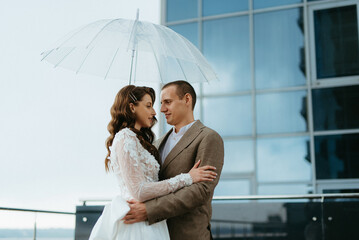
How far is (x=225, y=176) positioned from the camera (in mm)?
8047

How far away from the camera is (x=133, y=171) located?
99.4 inches

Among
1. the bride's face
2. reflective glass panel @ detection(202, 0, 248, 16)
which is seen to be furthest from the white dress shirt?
reflective glass panel @ detection(202, 0, 248, 16)

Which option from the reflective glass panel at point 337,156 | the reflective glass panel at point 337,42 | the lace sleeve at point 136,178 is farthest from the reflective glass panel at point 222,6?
the lace sleeve at point 136,178

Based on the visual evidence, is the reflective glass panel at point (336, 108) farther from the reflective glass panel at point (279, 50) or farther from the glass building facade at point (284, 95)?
the reflective glass panel at point (279, 50)

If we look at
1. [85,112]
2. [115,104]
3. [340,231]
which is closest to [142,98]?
[115,104]

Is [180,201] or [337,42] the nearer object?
[180,201]

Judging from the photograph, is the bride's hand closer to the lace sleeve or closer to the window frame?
the lace sleeve

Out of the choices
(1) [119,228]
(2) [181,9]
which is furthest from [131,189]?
(2) [181,9]

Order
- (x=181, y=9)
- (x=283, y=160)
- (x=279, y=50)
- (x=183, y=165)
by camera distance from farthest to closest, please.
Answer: (x=181, y=9), (x=279, y=50), (x=283, y=160), (x=183, y=165)

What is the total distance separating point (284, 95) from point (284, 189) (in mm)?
1489

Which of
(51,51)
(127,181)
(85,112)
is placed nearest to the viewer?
(127,181)

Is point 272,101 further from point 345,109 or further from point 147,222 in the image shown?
point 147,222

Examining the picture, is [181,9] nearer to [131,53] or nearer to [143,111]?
[131,53]

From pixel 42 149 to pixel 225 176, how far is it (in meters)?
15.4
